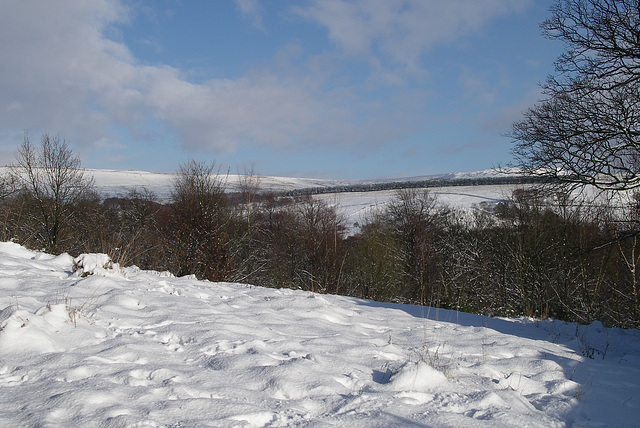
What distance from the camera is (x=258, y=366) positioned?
3027mm

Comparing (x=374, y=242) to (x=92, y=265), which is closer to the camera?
(x=92, y=265)

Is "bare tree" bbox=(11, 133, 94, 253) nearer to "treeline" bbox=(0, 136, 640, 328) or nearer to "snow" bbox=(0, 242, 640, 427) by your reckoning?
"treeline" bbox=(0, 136, 640, 328)

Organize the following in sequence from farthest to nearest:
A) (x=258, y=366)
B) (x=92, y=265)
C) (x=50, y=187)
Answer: (x=50, y=187) < (x=92, y=265) < (x=258, y=366)

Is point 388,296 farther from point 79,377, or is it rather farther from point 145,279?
point 79,377

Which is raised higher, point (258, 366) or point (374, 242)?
point (258, 366)

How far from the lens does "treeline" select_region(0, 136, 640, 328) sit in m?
11.1

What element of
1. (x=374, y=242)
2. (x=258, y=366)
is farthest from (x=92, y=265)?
(x=374, y=242)

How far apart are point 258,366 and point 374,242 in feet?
63.4

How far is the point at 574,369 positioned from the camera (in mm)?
4094

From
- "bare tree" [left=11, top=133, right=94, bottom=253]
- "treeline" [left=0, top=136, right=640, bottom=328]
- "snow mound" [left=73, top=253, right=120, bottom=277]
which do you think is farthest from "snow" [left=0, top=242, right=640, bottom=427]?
"bare tree" [left=11, top=133, right=94, bottom=253]

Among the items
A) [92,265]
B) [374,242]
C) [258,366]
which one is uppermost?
[92,265]

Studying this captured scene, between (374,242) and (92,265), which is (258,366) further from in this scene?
(374,242)

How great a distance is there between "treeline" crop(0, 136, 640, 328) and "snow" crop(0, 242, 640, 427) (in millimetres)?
2839

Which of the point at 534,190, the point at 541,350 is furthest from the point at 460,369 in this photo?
the point at 534,190
